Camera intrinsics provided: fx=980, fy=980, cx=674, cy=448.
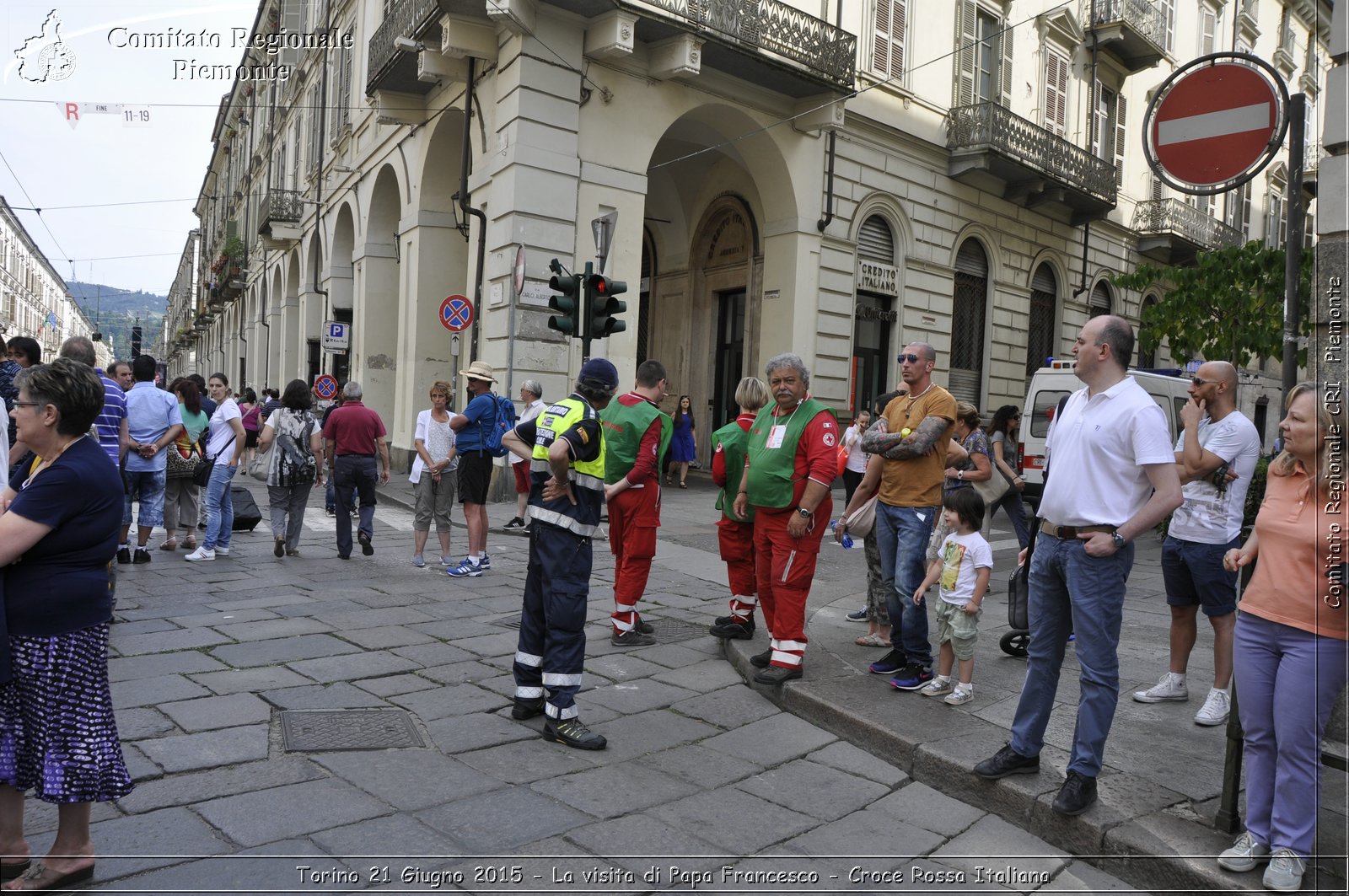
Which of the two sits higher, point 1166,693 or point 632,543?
point 632,543

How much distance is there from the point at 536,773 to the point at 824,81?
577 inches

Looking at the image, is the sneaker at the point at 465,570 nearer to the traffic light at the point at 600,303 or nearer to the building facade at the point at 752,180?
the traffic light at the point at 600,303

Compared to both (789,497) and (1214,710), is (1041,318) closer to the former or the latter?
(789,497)

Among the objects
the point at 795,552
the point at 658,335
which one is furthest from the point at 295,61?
the point at 795,552

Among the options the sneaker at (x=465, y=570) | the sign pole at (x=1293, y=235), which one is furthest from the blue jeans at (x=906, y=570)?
the sneaker at (x=465, y=570)

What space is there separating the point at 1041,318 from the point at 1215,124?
20.6 m

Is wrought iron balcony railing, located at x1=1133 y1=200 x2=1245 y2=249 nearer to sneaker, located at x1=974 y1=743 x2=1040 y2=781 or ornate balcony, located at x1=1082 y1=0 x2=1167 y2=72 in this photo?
ornate balcony, located at x1=1082 y1=0 x2=1167 y2=72

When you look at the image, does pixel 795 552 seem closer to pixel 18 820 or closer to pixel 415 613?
pixel 415 613

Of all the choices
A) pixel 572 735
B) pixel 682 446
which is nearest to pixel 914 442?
pixel 572 735

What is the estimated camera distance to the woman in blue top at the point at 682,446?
1766cm

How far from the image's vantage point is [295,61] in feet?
102

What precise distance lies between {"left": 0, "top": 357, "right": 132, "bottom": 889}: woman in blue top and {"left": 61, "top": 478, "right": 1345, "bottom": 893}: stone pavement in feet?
0.95

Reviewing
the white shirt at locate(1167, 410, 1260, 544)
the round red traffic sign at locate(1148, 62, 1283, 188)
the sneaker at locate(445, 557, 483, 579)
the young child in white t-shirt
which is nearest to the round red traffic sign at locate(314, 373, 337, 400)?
the sneaker at locate(445, 557, 483, 579)

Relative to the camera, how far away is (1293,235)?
539cm
